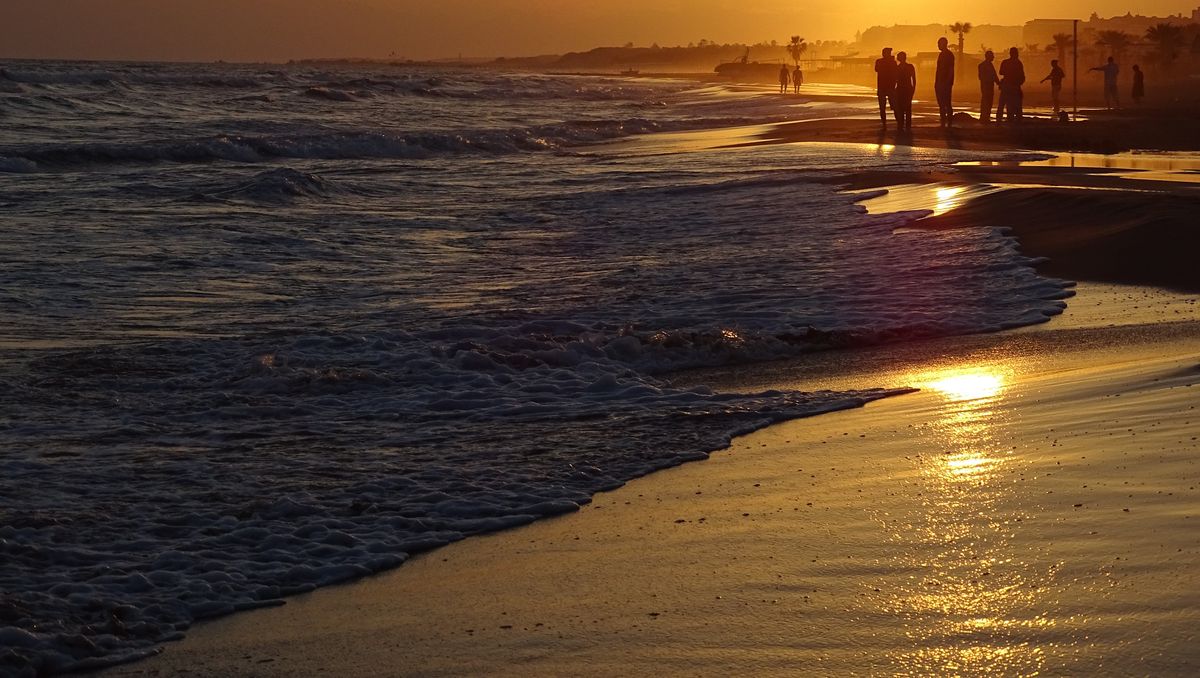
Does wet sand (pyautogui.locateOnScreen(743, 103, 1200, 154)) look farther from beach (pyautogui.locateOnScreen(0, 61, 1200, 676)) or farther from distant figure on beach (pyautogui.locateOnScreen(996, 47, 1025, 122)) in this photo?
beach (pyautogui.locateOnScreen(0, 61, 1200, 676))

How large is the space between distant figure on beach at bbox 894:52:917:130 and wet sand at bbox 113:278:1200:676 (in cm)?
2222

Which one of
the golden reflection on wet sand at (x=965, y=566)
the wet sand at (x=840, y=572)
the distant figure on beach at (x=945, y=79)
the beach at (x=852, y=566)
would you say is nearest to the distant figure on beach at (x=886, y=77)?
the distant figure on beach at (x=945, y=79)

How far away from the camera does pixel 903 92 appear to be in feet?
90.6

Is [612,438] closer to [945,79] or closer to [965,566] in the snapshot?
A: [965,566]

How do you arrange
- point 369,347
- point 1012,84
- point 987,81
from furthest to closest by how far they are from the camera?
point 987,81 < point 1012,84 < point 369,347

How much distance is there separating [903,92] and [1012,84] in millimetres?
2426

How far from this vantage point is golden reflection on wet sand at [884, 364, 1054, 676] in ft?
11.2

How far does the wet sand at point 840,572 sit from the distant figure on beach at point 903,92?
22224 millimetres

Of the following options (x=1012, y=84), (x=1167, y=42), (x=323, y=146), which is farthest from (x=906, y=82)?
(x=1167, y=42)

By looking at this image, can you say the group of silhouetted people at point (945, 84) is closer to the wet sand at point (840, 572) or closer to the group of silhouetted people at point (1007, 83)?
the group of silhouetted people at point (1007, 83)

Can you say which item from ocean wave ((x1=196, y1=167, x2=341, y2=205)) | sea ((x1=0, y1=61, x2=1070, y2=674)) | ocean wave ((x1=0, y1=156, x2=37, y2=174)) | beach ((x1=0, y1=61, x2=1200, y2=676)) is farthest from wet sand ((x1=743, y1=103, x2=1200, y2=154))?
ocean wave ((x1=0, y1=156, x2=37, y2=174))

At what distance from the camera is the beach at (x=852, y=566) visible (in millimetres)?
3541

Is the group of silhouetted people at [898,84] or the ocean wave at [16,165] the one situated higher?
the group of silhouetted people at [898,84]

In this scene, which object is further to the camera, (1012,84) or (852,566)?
(1012,84)
